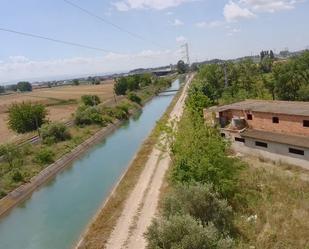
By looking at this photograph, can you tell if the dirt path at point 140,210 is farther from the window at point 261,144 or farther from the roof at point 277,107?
the roof at point 277,107

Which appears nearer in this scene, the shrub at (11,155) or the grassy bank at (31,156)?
the grassy bank at (31,156)

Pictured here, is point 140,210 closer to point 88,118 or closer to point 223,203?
point 223,203

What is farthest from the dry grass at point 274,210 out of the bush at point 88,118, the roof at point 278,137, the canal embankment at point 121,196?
the bush at point 88,118

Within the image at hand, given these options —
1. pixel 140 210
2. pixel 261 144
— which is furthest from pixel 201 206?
pixel 261 144

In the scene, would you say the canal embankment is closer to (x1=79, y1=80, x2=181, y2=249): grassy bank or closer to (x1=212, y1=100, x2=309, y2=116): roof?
(x1=79, y1=80, x2=181, y2=249): grassy bank

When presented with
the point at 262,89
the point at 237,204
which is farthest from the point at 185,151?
the point at 262,89

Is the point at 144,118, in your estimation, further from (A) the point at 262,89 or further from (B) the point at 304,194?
(B) the point at 304,194
